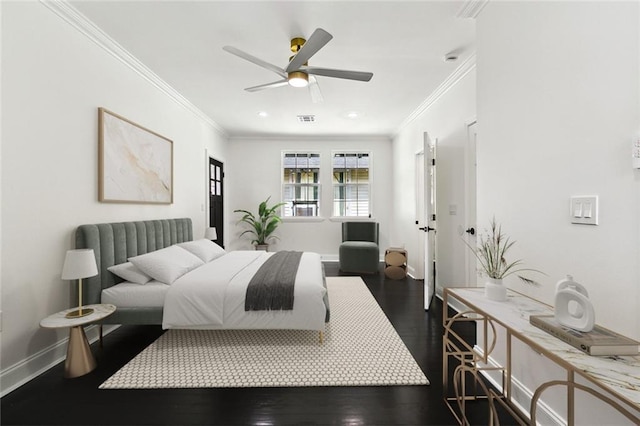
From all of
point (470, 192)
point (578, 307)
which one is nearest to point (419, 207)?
point (470, 192)

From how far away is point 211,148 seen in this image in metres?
5.17

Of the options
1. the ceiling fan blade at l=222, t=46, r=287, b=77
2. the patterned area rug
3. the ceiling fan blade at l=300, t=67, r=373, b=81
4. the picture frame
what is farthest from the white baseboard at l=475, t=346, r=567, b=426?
the picture frame

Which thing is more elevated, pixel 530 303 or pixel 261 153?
pixel 261 153

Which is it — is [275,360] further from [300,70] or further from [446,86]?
[446,86]

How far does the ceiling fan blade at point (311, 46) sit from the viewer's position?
1.95m

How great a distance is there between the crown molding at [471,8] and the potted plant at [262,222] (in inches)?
Answer: 176

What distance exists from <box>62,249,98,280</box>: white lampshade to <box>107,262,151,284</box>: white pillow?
1.55ft

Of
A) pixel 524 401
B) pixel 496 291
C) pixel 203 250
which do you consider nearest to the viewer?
pixel 496 291

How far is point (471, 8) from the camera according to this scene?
83.2 inches

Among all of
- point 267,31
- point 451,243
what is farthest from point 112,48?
point 451,243

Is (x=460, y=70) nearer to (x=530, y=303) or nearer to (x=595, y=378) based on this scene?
(x=530, y=303)

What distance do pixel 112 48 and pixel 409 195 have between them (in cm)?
445

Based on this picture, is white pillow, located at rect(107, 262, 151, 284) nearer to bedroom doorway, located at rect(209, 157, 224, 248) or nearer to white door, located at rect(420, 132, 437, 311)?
bedroom doorway, located at rect(209, 157, 224, 248)

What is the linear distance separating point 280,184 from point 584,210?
536cm
